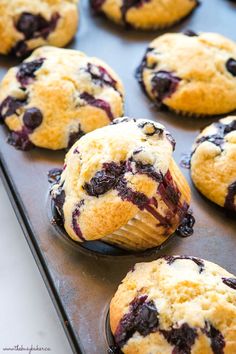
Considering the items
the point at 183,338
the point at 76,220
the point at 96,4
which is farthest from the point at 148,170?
the point at 96,4

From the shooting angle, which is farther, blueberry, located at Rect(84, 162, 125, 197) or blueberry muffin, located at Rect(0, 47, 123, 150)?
blueberry muffin, located at Rect(0, 47, 123, 150)

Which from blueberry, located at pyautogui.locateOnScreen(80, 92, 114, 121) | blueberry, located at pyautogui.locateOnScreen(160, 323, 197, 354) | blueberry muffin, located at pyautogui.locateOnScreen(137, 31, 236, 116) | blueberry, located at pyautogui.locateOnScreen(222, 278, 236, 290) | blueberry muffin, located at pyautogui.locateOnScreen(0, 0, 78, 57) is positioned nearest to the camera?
blueberry, located at pyautogui.locateOnScreen(160, 323, 197, 354)

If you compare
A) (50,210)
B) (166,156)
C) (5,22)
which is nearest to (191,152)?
(166,156)

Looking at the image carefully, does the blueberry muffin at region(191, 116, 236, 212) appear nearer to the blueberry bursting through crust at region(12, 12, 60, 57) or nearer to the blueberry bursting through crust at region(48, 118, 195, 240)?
the blueberry bursting through crust at region(48, 118, 195, 240)

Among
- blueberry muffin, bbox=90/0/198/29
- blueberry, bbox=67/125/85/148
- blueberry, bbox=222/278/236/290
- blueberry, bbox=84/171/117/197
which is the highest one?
blueberry muffin, bbox=90/0/198/29

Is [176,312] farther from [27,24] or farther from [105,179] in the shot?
[27,24]

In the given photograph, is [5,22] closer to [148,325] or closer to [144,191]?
[144,191]

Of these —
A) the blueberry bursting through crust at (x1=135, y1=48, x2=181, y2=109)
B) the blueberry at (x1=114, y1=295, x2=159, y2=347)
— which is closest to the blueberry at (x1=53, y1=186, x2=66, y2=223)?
the blueberry at (x1=114, y1=295, x2=159, y2=347)
